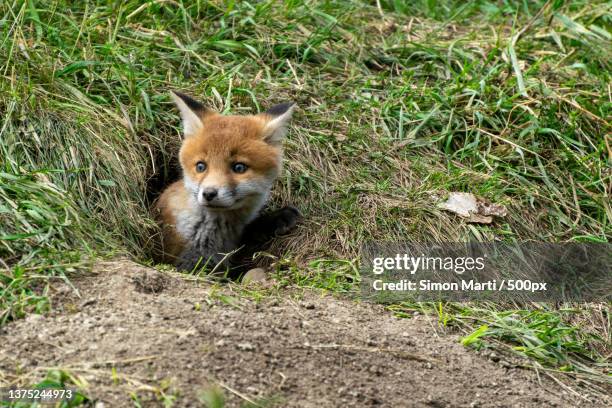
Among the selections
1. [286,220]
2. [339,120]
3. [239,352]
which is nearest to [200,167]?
[286,220]

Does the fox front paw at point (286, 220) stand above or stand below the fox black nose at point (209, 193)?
below

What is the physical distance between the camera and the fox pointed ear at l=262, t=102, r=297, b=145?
5.90 m

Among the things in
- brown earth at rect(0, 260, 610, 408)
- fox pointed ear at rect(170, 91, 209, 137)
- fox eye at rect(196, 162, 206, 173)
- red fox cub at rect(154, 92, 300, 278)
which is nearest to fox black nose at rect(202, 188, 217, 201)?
red fox cub at rect(154, 92, 300, 278)

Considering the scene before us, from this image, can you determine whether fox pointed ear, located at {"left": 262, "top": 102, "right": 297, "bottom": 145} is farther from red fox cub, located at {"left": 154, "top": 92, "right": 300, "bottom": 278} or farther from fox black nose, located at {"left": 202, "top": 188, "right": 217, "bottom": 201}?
fox black nose, located at {"left": 202, "top": 188, "right": 217, "bottom": 201}

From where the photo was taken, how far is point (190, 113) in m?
5.84

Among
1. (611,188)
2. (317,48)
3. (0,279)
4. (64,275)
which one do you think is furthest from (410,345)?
(317,48)

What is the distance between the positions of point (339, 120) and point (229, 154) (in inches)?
56.4

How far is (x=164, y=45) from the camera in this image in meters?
6.86

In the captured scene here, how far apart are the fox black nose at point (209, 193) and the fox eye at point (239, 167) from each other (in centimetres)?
32

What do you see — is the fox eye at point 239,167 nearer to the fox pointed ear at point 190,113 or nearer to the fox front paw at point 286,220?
the fox pointed ear at point 190,113

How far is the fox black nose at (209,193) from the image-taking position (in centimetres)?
548

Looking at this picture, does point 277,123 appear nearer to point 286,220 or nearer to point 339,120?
point 286,220

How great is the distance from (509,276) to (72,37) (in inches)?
153

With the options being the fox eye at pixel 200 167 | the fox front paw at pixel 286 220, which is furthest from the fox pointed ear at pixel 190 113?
the fox front paw at pixel 286 220
